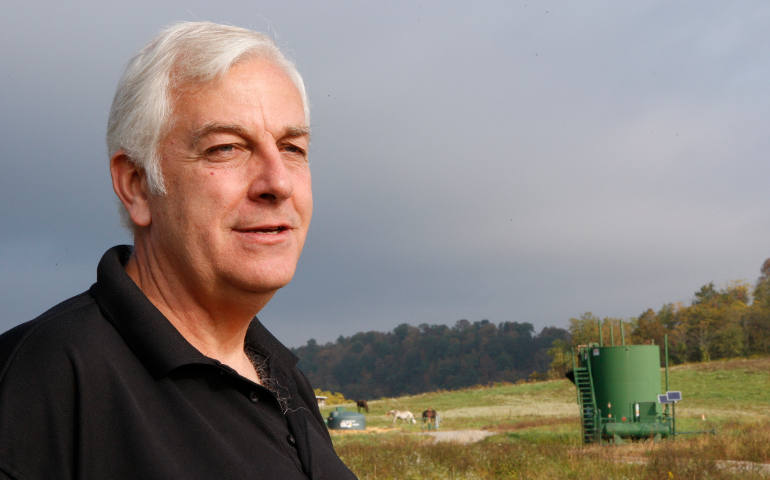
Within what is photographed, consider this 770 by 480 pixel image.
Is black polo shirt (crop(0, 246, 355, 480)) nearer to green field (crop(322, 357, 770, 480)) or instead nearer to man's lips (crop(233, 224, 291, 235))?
man's lips (crop(233, 224, 291, 235))

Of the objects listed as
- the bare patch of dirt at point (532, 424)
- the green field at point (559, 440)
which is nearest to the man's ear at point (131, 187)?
the green field at point (559, 440)

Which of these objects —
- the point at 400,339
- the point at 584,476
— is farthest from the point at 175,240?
the point at 400,339

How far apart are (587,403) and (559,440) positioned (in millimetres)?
1775

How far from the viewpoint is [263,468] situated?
6.91 feet

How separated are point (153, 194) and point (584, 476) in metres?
11.1

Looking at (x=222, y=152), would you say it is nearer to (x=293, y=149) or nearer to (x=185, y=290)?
(x=293, y=149)

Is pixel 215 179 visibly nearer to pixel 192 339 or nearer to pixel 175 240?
pixel 175 240

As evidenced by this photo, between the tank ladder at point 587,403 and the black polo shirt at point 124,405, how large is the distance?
21.4 meters

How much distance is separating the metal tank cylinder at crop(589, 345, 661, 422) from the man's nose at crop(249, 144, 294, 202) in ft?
70.9

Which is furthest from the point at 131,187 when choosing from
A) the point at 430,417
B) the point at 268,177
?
the point at 430,417

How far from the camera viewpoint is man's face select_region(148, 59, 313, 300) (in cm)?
216

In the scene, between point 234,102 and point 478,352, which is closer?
point 234,102

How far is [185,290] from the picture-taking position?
2.27 meters

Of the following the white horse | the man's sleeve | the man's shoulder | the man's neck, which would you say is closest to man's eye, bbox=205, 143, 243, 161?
the man's neck
